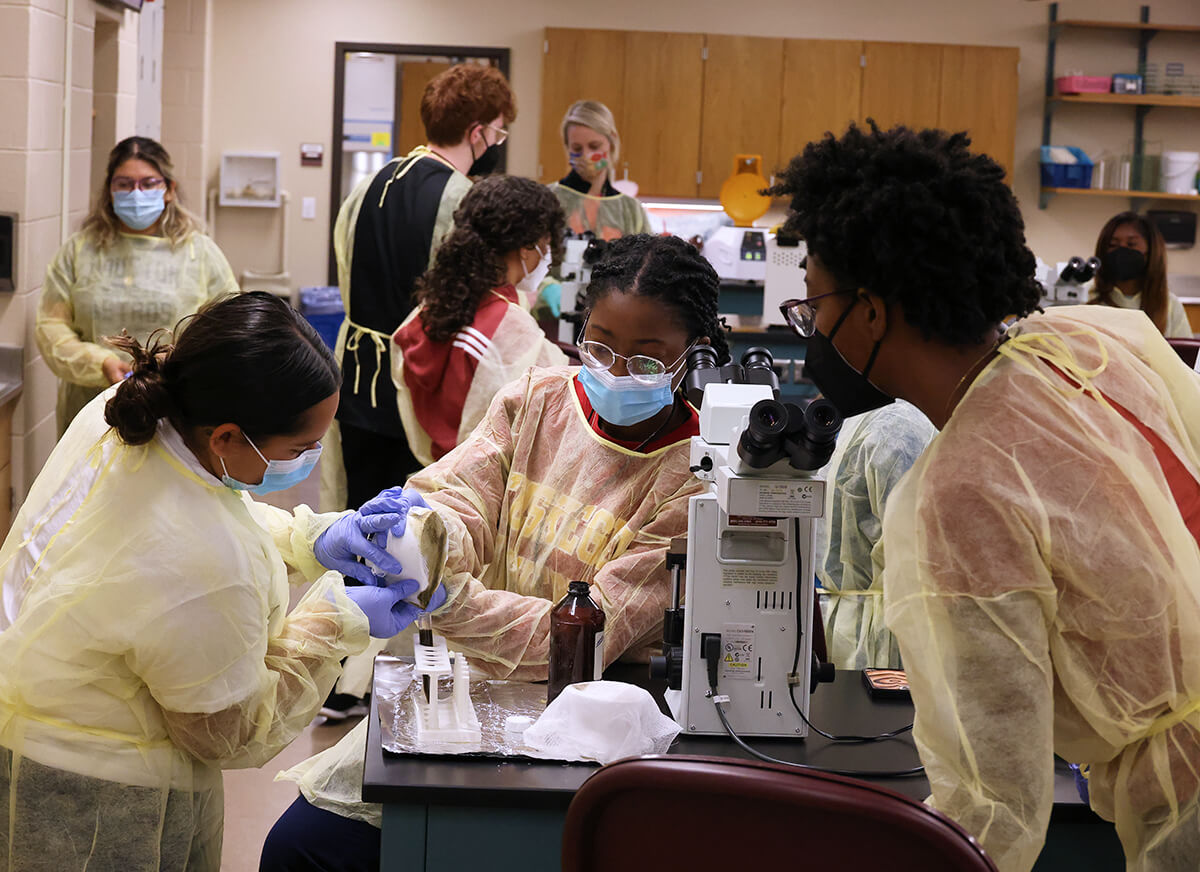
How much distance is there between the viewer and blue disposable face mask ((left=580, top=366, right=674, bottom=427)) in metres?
1.89

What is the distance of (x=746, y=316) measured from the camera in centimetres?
490

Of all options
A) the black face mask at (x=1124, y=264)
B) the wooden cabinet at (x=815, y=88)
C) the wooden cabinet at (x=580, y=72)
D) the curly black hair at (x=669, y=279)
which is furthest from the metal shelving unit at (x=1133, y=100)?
the curly black hair at (x=669, y=279)

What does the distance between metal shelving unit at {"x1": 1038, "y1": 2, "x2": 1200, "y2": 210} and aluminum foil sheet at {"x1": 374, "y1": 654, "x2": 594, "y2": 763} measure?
6922 millimetres

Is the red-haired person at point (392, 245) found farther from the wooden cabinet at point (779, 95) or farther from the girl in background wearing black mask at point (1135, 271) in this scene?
the wooden cabinet at point (779, 95)

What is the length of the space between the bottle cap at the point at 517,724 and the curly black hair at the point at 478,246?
146 cm

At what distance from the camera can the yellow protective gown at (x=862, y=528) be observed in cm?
214

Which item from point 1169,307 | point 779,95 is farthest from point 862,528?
point 779,95

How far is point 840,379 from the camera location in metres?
1.37

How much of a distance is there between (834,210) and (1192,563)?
1.61 ft

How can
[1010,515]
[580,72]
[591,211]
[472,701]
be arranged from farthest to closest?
[580,72] < [591,211] < [472,701] < [1010,515]

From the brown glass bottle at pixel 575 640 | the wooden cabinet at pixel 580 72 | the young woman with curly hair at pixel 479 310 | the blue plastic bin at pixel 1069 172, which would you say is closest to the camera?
the brown glass bottle at pixel 575 640

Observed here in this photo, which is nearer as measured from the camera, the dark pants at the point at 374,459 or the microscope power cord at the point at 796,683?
the microscope power cord at the point at 796,683

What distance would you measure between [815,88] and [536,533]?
6261 millimetres

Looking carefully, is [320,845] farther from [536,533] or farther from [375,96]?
[375,96]
